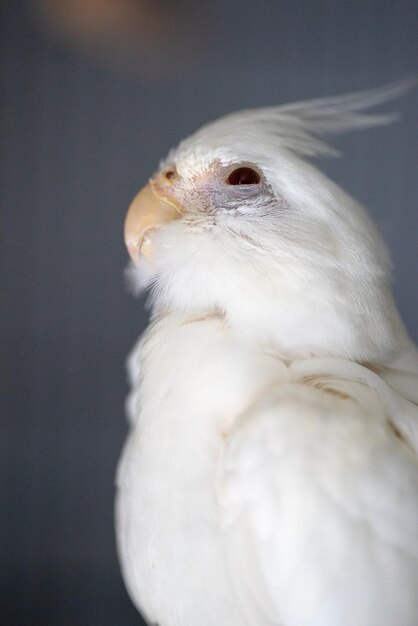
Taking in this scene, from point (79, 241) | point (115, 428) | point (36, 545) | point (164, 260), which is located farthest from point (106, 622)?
point (164, 260)

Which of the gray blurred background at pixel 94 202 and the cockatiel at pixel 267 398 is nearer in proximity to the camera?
the cockatiel at pixel 267 398

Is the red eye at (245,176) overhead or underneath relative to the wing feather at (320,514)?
overhead

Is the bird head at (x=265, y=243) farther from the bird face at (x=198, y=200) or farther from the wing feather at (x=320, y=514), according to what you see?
the wing feather at (x=320, y=514)

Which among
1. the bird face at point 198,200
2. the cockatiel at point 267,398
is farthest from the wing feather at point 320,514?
the bird face at point 198,200

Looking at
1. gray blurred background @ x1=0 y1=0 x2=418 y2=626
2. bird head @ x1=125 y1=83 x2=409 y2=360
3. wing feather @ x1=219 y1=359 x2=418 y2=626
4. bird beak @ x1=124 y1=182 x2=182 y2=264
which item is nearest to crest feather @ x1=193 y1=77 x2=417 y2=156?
bird head @ x1=125 y1=83 x2=409 y2=360

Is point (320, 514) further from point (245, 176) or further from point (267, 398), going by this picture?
point (245, 176)

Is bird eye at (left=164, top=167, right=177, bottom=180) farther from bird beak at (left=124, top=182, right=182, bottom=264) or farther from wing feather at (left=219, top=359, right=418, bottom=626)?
wing feather at (left=219, top=359, right=418, bottom=626)

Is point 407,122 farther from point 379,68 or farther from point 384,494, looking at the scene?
point 384,494

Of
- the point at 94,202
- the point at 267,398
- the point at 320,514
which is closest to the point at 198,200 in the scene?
the point at 267,398
